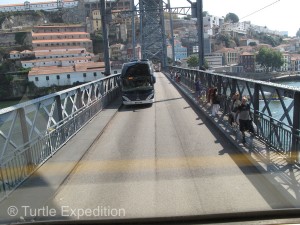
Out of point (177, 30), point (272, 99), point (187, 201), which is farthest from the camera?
point (177, 30)

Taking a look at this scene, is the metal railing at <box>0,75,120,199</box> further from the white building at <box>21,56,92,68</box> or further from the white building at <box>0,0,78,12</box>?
the white building at <box>0,0,78,12</box>

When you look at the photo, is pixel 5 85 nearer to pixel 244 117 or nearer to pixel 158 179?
pixel 244 117

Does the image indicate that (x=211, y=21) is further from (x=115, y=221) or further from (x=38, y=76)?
(x=115, y=221)

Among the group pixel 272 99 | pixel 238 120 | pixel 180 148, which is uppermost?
pixel 272 99

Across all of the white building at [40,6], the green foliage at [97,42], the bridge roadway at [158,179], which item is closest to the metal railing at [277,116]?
the bridge roadway at [158,179]

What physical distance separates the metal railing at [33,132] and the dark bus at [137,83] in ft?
16.1

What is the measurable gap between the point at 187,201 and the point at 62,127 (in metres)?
5.02

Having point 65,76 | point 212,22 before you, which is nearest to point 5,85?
point 65,76

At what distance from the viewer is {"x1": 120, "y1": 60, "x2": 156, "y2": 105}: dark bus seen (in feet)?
52.5

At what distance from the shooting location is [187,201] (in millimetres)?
4199

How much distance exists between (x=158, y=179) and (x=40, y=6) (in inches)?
6439

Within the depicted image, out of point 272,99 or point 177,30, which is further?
point 177,30

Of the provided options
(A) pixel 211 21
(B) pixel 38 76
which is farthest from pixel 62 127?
(A) pixel 211 21

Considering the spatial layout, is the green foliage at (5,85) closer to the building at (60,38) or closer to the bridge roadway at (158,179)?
the building at (60,38)
